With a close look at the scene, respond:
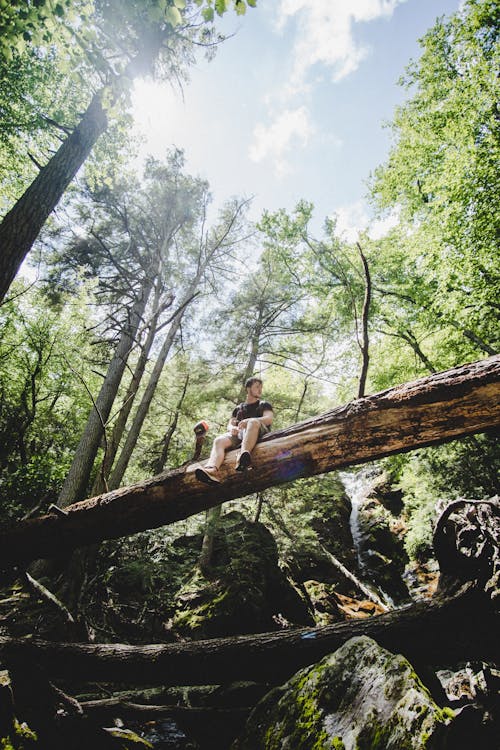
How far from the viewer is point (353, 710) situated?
2213 millimetres

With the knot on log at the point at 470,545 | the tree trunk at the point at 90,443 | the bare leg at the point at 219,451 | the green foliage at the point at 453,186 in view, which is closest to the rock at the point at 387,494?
the green foliage at the point at 453,186

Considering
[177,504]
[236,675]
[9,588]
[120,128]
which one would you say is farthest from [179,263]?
[236,675]

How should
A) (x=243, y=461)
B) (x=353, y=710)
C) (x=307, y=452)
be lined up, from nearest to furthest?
(x=353, y=710) → (x=307, y=452) → (x=243, y=461)

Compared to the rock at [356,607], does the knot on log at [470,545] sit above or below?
above

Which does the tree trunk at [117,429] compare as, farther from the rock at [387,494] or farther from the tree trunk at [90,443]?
the rock at [387,494]

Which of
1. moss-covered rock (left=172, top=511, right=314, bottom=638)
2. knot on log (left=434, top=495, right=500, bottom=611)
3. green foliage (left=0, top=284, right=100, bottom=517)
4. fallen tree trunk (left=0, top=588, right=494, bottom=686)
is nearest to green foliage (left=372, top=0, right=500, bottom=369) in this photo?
knot on log (left=434, top=495, right=500, bottom=611)

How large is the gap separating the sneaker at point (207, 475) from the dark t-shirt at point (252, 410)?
125 cm

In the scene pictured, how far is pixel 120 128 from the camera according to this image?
279 inches

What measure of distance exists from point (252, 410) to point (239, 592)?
17.4 ft

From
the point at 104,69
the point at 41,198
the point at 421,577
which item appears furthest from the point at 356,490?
the point at 104,69

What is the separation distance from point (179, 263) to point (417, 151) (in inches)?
402

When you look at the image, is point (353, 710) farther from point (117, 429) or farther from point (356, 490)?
point (356, 490)

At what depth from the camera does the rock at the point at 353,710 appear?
1.90m

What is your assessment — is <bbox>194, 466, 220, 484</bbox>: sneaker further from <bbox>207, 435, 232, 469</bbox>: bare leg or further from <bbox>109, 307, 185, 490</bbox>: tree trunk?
<bbox>109, 307, 185, 490</bbox>: tree trunk
